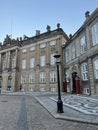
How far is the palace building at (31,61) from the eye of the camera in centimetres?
2759

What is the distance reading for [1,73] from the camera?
35.2 m

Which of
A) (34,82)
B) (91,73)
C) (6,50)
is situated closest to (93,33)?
(91,73)

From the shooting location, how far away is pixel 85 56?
1780 cm

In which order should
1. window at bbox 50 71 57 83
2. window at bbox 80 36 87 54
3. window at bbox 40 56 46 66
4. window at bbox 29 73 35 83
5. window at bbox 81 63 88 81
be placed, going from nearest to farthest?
window at bbox 81 63 88 81 → window at bbox 80 36 87 54 → window at bbox 50 71 57 83 → window at bbox 40 56 46 66 → window at bbox 29 73 35 83

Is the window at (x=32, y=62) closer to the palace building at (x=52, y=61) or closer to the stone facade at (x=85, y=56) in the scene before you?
the palace building at (x=52, y=61)

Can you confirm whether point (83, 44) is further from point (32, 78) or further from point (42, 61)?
point (32, 78)

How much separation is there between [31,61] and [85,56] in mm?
15740

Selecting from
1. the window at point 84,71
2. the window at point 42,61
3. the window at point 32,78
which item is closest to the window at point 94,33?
the window at point 84,71

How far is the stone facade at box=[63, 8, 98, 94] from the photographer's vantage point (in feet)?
51.5

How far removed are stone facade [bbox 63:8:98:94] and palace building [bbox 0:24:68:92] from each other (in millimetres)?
4556

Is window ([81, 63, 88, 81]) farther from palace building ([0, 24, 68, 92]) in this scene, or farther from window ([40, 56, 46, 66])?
window ([40, 56, 46, 66])

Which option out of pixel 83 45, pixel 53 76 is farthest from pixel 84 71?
pixel 53 76

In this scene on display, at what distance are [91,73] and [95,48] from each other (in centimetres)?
288

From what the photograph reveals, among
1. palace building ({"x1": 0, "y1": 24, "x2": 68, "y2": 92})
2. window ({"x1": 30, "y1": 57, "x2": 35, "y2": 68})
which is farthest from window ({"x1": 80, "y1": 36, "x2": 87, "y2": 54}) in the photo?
window ({"x1": 30, "y1": 57, "x2": 35, "y2": 68})
